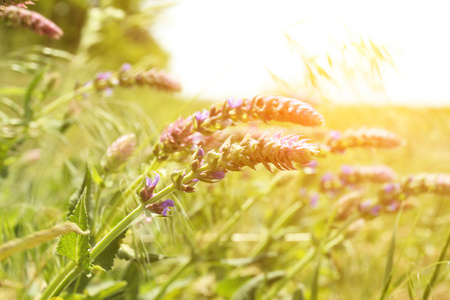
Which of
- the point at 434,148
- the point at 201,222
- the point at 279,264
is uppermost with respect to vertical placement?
the point at 201,222

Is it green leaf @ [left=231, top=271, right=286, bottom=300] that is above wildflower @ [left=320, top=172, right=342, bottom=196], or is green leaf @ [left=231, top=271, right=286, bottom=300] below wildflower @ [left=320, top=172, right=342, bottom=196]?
below

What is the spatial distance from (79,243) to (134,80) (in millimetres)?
315

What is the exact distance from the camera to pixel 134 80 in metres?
0.62

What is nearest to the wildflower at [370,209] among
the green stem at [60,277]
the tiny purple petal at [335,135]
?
the tiny purple petal at [335,135]

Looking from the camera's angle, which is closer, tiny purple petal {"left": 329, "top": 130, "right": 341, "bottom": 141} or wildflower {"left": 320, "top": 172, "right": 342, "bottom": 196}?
tiny purple petal {"left": 329, "top": 130, "right": 341, "bottom": 141}

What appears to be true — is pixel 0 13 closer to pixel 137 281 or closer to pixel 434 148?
pixel 137 281

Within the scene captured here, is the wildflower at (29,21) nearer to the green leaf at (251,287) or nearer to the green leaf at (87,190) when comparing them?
the green leaf at (87,190)

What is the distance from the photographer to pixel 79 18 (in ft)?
15.7

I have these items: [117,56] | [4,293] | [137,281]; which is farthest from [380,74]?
[117,56]

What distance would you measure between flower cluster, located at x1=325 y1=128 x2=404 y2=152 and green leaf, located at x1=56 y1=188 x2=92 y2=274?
0.35m

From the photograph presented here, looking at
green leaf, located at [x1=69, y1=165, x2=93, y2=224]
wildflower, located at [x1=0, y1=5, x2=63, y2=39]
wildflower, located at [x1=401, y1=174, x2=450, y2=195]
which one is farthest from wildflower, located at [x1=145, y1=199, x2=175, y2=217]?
wildflower, located at [x1=401, y1=174, x2=450, y2=195]

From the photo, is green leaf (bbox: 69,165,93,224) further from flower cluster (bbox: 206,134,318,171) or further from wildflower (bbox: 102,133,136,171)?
flower cluster (bbox: 206,134,318,171)

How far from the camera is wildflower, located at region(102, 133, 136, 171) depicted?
17.9 inches

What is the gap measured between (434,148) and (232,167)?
1524 millimetres
